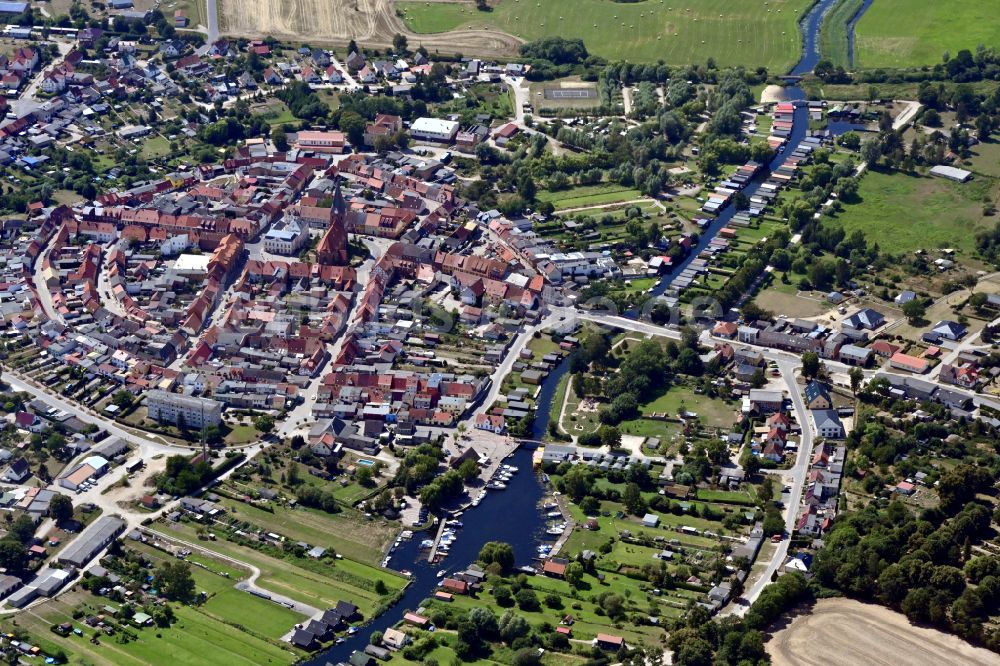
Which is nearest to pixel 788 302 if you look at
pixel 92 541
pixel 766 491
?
pixel 766 491

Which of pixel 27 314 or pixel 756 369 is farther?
pixel 27 314

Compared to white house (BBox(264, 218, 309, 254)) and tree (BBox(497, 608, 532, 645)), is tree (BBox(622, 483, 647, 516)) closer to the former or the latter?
tree (BBox(497, 608, 532, 645))

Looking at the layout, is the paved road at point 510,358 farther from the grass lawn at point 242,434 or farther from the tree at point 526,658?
the tree at point 526,658

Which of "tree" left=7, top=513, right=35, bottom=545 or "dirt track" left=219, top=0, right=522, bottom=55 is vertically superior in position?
"dirt track" left=219, top=0, right=522, bottom=55

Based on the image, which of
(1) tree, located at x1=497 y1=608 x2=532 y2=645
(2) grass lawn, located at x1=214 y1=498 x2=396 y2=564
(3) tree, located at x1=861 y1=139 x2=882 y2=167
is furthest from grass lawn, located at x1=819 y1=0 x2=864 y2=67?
(1) tree, located at x1=497 y1=608 x2=532 y2=645

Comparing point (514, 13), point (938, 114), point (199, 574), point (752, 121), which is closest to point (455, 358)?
point (199, 574)

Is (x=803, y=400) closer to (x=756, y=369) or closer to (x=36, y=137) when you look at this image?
(x=756, y=369)

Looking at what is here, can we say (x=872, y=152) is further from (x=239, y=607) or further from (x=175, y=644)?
(x=175, y=644)
